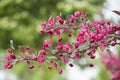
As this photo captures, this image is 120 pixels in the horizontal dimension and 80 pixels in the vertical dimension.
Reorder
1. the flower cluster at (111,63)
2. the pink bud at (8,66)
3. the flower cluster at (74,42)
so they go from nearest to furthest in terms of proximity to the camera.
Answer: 1. the flower cluster at (74,42)
2. the pink bud at (8,66)
3. the flower cluster at (111,63)

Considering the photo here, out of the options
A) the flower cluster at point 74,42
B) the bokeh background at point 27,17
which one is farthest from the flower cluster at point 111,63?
the bokeh background at point 27,17

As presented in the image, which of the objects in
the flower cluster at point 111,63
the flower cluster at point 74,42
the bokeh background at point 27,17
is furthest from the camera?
the bokeh background at point 27,17

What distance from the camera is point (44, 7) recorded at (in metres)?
13.0

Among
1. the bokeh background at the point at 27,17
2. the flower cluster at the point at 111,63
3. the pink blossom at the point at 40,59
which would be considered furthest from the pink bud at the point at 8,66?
the bokeh background at the point at 27,17

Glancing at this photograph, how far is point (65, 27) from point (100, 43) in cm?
22

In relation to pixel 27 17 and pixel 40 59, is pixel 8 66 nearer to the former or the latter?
pixel 40 59

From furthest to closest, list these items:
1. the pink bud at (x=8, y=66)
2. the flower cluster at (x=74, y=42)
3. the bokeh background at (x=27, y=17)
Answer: the bokeh background at (x=27, y=17), the pink bud at (x=8, y=66), the flower cluster at (x=74, y=42)

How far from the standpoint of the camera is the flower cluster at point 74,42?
2.28 meters

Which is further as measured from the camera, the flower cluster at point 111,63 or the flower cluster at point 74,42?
the flower cluster at point 111,63

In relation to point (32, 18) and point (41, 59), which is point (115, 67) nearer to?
point (41, 59)

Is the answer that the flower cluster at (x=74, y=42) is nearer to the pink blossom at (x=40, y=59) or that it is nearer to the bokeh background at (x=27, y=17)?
the pink blossom at (x=40, y=59)

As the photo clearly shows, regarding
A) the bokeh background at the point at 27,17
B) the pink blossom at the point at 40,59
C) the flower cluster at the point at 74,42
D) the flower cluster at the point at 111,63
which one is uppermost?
the bokeh background at the point at 27,17

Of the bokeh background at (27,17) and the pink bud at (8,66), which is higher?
the bokeh background at (27,17)

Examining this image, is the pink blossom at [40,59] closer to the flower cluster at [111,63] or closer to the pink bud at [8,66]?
the pink bud at [8,66]
